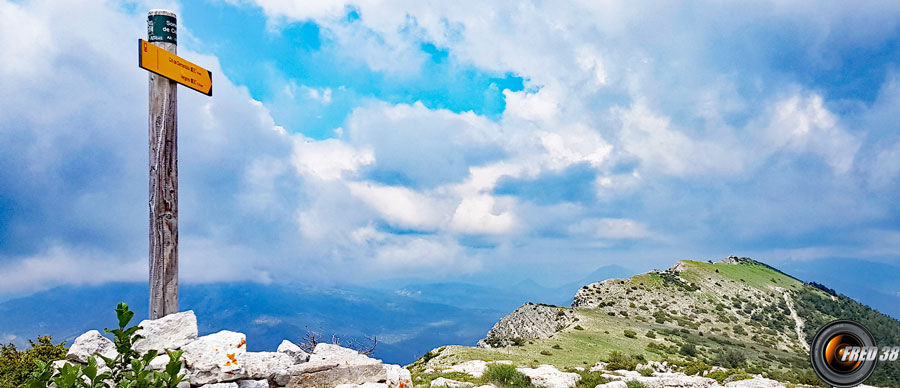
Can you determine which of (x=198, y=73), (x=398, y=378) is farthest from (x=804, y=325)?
(x=198, y=73)

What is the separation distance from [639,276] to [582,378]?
146 ft

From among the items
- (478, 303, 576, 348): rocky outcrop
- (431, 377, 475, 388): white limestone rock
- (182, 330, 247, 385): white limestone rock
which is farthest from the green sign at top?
(478, 303, 576, 348): rocky outcrop

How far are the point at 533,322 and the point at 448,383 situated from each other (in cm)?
2860

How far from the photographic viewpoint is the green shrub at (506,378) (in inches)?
690

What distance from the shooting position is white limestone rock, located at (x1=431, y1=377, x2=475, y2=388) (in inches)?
636

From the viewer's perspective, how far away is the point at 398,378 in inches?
463

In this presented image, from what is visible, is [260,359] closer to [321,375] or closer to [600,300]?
[321,375]

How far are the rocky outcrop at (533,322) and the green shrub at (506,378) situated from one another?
1977cm

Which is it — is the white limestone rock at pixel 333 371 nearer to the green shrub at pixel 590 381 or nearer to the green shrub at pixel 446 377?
the green shrub at pixel 446 377

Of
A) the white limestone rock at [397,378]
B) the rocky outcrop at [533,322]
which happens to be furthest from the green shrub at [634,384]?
the rocky outcrop at [533,322]

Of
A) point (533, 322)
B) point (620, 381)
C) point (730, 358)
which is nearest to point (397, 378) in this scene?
point (620, 381)

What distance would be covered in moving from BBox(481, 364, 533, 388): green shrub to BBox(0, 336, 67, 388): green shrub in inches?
486

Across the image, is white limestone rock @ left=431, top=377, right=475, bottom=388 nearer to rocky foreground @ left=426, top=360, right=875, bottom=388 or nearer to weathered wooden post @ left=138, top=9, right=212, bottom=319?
rocky foreground @ left=426, top=360, right=875, bottom=388

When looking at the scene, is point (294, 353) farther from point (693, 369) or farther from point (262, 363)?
point (693, 369)
